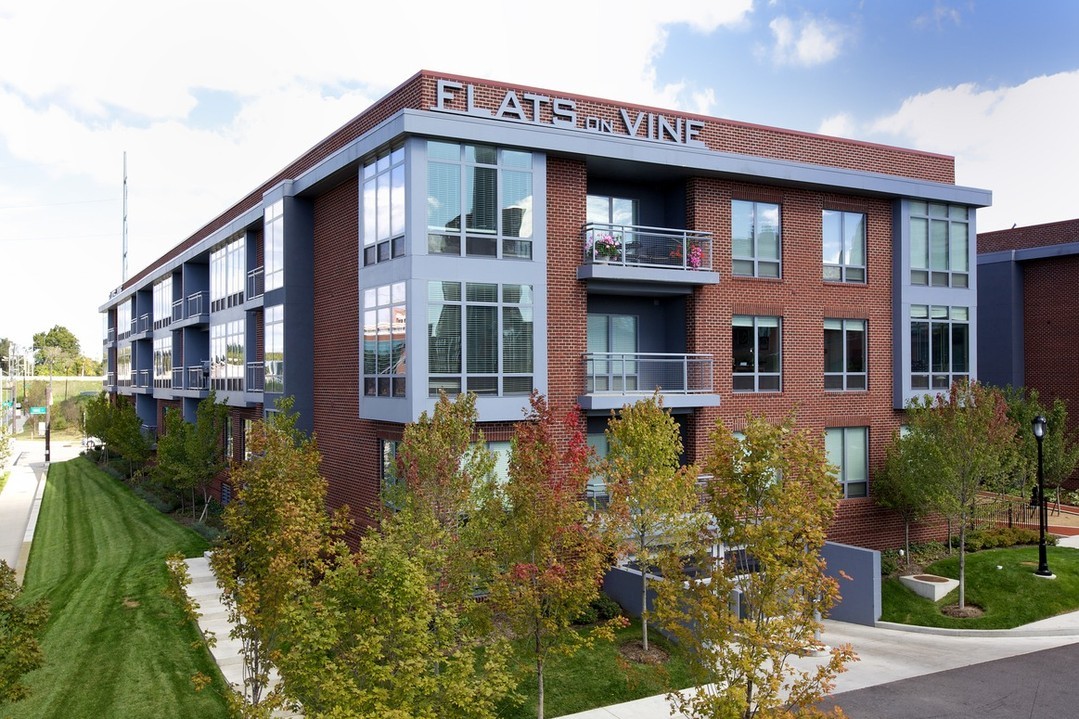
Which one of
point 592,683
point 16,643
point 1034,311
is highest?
point 1034,311

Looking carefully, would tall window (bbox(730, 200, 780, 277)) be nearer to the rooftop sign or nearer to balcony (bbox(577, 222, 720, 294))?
balcony (bbox(577, 222, 720, 294))

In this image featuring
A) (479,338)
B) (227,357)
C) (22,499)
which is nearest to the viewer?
(479,338)

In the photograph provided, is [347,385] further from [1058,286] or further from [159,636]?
[1058,286]

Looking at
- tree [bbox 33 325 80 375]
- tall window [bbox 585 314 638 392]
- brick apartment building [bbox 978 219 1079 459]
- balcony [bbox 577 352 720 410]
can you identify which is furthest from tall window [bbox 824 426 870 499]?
tree [bbox 33 325 80 375]

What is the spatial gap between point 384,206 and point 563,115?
17.4ft

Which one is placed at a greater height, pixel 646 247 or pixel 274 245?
pixel 274 245

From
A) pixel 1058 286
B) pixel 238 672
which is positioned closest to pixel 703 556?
pixel 238 672

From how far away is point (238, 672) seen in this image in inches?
615

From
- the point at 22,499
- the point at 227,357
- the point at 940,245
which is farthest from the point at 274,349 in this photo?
the point at 940,245

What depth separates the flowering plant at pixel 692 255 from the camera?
22.7 meters

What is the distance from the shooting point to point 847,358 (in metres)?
26.0

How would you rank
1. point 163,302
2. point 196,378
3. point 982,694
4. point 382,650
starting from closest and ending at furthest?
point 382,650, point 982,694, point 196,378, point 163,302

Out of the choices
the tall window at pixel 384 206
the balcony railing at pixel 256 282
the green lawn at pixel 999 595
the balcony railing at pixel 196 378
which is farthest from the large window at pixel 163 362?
the green lawn at pixel 999 595

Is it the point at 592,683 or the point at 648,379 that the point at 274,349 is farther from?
the point at 592,683
